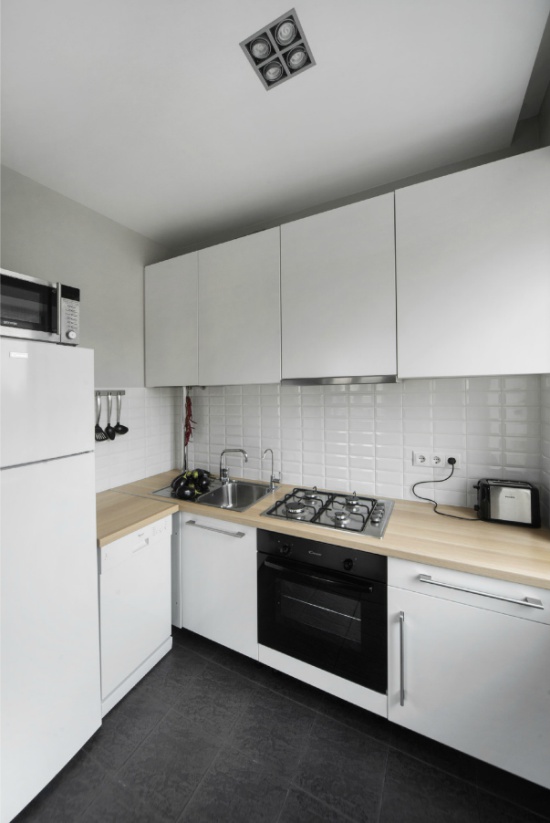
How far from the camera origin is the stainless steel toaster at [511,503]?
1.48m

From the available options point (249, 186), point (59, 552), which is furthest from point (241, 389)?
point (59, 552)

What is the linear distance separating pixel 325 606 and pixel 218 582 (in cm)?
62

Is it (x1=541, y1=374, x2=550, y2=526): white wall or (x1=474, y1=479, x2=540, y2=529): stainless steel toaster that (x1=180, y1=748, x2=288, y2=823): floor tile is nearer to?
(x1=474, y1=479, x2=540, y2=529): stainless steel toaster

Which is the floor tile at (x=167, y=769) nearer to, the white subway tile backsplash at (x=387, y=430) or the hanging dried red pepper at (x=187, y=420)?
the white subway tile backsplash at (x=387, y=430)

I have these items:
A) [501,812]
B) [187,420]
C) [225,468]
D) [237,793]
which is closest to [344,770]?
[237,793]

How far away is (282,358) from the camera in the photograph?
6.09 ft

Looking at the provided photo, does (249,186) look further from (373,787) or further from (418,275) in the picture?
(373,787)

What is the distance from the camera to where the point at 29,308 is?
1200 millimetres

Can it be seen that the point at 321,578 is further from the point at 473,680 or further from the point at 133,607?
the point at 133,607

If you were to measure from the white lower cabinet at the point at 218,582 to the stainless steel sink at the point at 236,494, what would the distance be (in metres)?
0.35

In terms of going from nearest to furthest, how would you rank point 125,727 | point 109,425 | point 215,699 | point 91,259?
point 125,727
point 215,699
point 91,259
point 109,425

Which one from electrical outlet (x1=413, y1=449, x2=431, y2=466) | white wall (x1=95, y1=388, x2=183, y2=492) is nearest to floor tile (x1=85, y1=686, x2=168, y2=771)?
white wall (x1=95, y1=388, x2=183, y2=492)

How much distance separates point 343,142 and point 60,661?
247cm

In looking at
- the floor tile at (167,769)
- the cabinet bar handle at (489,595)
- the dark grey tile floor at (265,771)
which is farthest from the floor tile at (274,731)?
the cabinet bar handle at (489,595)
